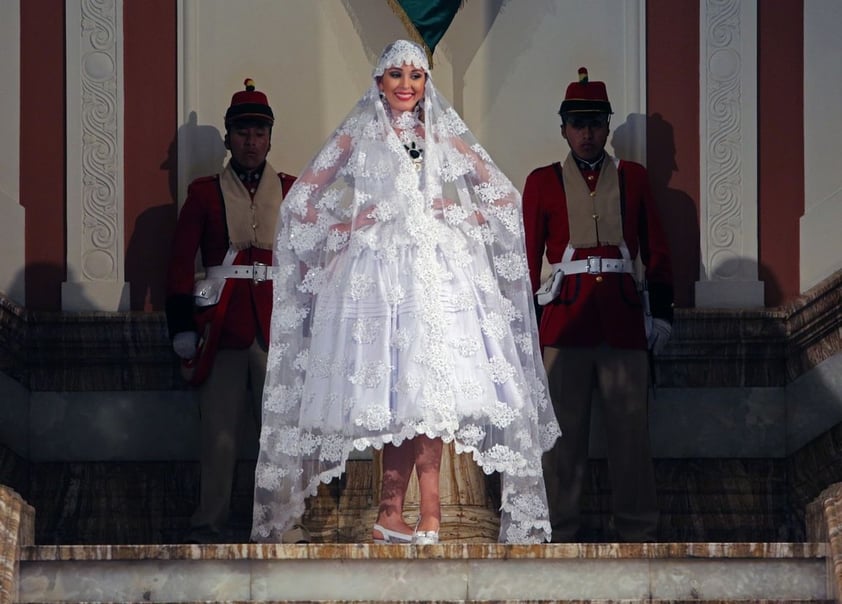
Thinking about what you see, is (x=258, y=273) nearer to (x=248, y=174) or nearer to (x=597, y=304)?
(x=248, y=174)

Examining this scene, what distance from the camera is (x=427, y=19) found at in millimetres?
9156

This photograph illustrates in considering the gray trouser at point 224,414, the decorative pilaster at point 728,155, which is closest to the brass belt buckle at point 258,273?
the gray trouser at point 224,414

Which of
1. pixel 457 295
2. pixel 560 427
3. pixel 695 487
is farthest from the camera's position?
pixel 695 487

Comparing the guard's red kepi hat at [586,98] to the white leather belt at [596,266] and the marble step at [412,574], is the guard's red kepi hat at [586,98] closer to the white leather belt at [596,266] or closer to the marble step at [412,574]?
the white leather belt at [596,266]

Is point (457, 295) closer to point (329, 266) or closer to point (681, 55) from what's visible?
point (329, 266)

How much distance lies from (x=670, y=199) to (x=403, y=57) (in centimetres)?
205

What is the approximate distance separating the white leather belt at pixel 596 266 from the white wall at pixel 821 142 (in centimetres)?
109

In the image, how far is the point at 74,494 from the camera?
8727 mm

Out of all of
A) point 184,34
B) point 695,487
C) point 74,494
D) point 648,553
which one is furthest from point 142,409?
point 648,553

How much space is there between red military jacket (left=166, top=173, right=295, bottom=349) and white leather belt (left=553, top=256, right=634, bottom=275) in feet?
3.91

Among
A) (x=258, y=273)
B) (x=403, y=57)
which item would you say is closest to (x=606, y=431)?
(x=258, y=273)

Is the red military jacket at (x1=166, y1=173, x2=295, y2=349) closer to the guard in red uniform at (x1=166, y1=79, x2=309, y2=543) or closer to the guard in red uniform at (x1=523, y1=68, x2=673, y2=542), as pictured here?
the guard in red uniform at (x1=166, y1=79, x2=309, y2=543)

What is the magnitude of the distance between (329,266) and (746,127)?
2509 mm

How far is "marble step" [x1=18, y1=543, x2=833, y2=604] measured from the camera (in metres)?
6.37
